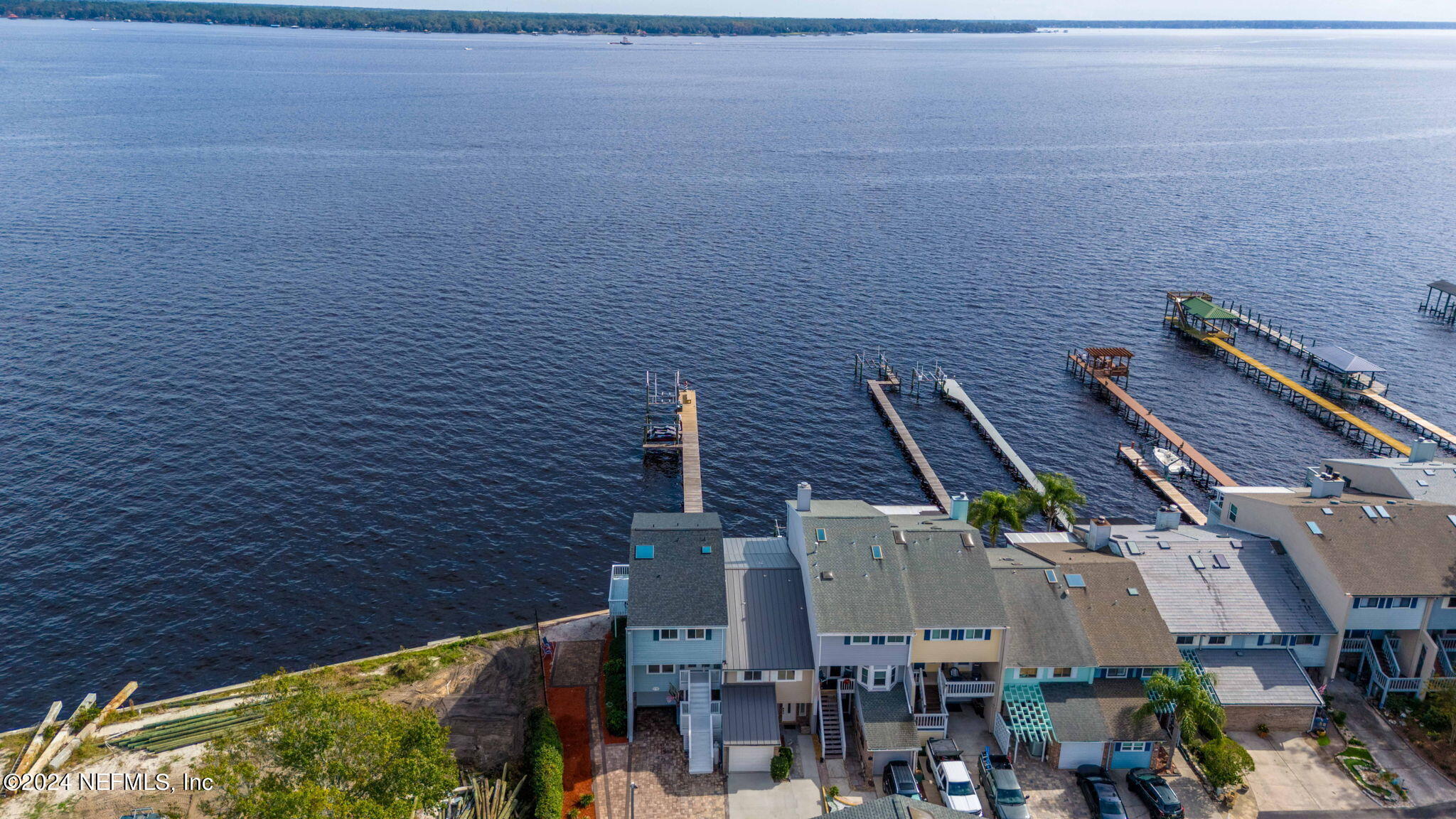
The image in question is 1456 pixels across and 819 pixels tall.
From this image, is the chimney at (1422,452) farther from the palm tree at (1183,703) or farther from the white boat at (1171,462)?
the palm tree at (1183,703)

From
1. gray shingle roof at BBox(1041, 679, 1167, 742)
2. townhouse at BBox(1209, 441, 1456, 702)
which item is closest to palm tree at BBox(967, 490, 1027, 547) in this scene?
townhouse at BBox(1209, 441, 1456, 702)

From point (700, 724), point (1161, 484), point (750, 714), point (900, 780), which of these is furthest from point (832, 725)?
point (1161, 484)

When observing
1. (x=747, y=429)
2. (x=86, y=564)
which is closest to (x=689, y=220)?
(x=747, y=429)

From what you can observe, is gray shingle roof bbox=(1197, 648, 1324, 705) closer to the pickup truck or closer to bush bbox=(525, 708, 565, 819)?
the pickup truck

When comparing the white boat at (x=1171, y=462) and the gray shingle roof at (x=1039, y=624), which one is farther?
the white boat at (x=1171, y=462)

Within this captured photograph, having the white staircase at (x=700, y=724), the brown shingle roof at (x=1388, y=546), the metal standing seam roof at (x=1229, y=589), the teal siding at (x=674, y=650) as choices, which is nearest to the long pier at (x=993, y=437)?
the metal standing seam roof at (x=1229, y=589)

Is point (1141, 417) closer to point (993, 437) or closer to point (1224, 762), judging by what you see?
point (993, 437)

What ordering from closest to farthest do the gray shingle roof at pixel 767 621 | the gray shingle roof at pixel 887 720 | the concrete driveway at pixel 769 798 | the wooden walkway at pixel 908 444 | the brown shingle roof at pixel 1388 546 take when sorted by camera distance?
the concrete driveway at pixel 769 798
the gray shingle roof at pixel 887 720
the gray shingle roof at pixel 767 621
the brown shingle roof at pixel 1388 546
the wooden walkway at pixel 908 444

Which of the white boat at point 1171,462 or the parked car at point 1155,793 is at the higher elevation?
the white boat at point 1171,462
